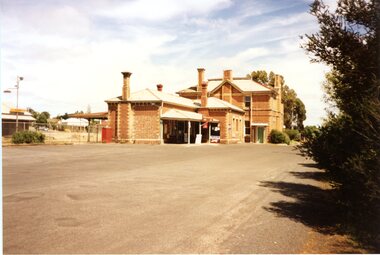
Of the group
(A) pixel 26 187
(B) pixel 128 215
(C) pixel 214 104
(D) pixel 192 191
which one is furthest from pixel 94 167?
(C) pixel 214 104

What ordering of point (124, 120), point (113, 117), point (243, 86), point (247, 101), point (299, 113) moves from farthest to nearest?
point (299, 113) → point (243, 86) → point (247, 101) → point (113, 117) → point (124, 120)

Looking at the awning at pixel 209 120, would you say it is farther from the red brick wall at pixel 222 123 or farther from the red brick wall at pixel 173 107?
the red brick wall at pixel 173 107

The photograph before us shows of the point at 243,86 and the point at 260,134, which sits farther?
the point at 243,86

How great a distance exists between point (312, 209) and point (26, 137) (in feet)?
91.1

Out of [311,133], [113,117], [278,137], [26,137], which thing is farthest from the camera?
[278,137]

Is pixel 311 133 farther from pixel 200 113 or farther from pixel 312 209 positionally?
pixel 200 113

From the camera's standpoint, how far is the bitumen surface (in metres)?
5.47

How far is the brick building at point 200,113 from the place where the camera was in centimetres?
3553

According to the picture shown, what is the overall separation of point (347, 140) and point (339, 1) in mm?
2760

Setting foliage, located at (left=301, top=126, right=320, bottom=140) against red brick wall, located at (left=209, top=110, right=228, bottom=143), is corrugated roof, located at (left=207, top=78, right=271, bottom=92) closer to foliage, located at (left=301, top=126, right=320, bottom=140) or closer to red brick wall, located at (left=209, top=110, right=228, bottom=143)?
red brick wall, located at (left=209, top=110, right=228, bottom=143)

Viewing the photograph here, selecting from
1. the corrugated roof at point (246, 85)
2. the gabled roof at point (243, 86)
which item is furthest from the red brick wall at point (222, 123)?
the corrugated roof at point (246, 85)

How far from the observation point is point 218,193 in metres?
9.78

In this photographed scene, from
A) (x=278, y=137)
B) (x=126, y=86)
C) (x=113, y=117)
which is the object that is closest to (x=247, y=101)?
(x=278, y=137)

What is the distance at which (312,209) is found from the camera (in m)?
8.38
